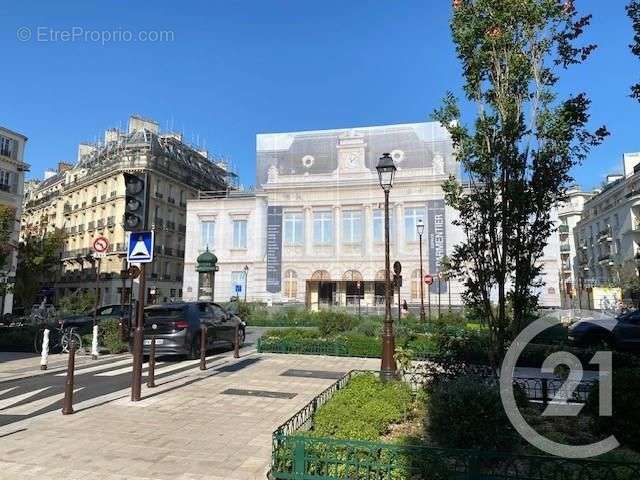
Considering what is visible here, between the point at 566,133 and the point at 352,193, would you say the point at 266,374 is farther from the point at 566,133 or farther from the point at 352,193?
the point at 352,193

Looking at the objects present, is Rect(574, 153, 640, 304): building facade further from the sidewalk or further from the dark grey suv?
the sidewalk

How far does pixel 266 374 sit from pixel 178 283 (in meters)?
48.1

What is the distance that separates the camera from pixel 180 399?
799 cm

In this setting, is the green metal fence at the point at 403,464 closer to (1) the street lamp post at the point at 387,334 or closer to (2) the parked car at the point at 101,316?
(1) the street lamp post at the point at 387,334

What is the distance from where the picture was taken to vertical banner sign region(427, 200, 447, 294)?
40875 millimetres

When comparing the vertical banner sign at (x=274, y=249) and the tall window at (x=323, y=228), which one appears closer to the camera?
the vertical banner sign at (x=274, y=249)

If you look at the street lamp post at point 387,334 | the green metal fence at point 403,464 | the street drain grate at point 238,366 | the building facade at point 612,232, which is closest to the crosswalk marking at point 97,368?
the street drain grate at point 238,366

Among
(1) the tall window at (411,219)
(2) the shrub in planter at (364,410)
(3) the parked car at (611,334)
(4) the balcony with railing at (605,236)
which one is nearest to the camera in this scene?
(2) the shrub in planter at (364,410)

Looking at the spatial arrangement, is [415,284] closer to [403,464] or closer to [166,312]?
[166,312]

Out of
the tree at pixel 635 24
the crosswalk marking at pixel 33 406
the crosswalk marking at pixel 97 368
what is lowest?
the crosswalk marking at pixel 97 368

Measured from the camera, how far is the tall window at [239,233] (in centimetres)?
4650

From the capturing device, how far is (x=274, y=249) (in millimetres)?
44312

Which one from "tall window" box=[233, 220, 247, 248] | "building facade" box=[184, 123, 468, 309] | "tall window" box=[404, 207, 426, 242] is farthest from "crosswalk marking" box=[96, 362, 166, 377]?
"tall window" box=[233, 220, 247, 248]

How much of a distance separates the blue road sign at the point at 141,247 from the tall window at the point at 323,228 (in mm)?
36333
